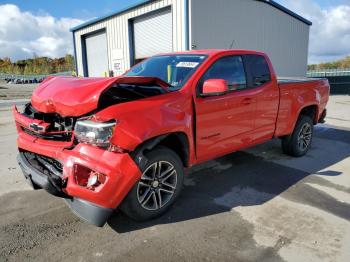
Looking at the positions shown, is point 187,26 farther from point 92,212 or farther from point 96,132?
point 92,212

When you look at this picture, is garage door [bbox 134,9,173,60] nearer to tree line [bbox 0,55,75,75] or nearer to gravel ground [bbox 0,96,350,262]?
gravel ground [bbox 0,96,350,262]

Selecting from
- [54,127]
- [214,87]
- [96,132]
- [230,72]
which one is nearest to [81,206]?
[96,132]

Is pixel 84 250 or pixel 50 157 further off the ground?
pixel 50 157

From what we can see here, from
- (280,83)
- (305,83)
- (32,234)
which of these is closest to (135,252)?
(32,234)

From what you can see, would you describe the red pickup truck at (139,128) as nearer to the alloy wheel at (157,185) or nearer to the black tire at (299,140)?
the alloy wheel at (157,185)

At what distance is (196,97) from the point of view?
11.9ft

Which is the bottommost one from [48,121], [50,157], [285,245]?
[285,245]

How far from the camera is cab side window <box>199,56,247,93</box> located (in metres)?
3.96

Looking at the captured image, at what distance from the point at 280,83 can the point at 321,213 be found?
2.33 m

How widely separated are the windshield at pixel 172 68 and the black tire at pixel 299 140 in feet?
8.52

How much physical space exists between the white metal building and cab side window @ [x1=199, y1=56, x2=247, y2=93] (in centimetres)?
718

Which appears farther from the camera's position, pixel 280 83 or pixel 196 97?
pixel 280 83

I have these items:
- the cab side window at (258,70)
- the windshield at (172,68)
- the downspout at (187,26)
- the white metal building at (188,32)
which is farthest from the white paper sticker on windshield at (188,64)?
the downspout at (187,26)

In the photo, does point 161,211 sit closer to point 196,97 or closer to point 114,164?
point 114,164
